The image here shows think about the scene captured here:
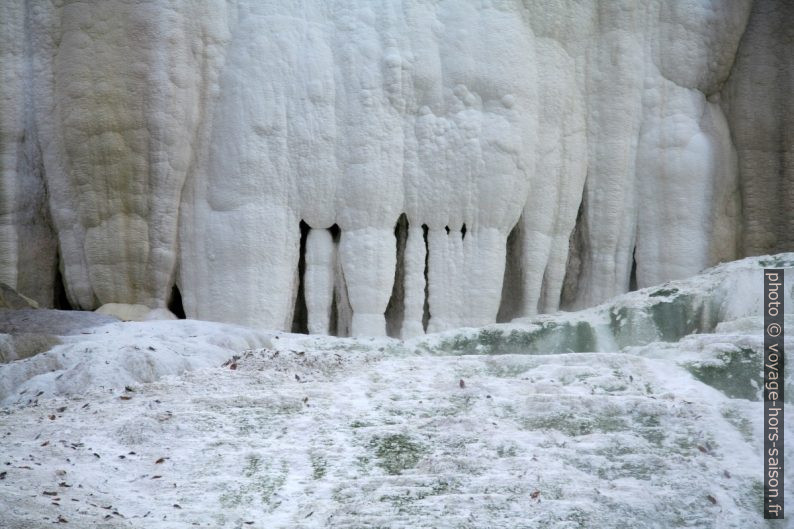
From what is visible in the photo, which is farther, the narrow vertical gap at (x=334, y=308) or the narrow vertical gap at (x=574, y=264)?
the narrow vertical gap at (x=574, y=264)

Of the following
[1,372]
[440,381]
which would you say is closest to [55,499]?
[1,372]

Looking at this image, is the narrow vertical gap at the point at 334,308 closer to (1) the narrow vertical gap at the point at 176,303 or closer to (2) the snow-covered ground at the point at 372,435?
(1) the narrow vertical gap at the point at 176,303

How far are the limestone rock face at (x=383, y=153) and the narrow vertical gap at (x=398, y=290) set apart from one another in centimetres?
3

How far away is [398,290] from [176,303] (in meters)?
2.73

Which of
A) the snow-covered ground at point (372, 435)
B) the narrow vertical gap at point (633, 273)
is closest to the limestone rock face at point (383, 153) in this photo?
the narrow vertical gap at point (633, 273)

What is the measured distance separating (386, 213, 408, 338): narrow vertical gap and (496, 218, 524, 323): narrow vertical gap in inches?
62.5

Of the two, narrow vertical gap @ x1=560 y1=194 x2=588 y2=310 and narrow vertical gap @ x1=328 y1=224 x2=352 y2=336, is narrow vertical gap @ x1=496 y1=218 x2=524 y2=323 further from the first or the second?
narrow vertical gap @ x1=328 y1=224 x2=352 y2=336

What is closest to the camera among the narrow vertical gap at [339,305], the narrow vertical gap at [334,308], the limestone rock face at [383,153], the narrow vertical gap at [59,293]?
the limestone rock face at [383,153]

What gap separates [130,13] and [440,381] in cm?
642

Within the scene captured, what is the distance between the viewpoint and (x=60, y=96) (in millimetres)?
12102

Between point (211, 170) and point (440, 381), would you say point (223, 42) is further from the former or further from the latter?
point (440, 381)

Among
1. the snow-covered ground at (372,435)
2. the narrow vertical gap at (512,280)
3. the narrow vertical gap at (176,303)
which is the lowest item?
the snow-covered ground at (372,435)

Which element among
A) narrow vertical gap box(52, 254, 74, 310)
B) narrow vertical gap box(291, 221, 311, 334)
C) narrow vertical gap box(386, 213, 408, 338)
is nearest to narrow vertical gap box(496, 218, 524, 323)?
narrow vertical gap box(386, 213, 408, 338)

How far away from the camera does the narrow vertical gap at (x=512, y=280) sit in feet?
46.0
